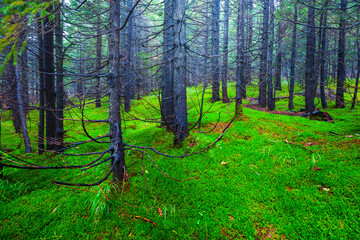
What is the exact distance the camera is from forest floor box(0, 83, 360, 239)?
2348mm

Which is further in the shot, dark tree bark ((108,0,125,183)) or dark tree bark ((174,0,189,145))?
dark tree bark ((174,0,189,145))

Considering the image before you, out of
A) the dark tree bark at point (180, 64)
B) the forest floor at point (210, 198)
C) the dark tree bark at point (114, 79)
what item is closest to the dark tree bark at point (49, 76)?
the forest floor at point (210, 198)

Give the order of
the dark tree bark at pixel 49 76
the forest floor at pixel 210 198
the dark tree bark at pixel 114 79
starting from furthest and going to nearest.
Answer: the dark tree bark at pixel 49 76
the dark tree bark at pixel 114 79
the forest floor at pixel 210 198

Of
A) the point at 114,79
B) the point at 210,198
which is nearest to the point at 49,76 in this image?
the point at 114,79

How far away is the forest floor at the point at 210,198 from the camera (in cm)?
235

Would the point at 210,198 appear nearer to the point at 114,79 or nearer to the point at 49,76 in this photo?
the point at 114,79

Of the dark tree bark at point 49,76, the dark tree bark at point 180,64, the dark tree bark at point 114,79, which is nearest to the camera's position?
the dark tree bark at point 114,79

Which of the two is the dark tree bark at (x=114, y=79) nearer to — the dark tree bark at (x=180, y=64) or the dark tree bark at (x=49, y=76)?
the dark tree bark at (x=180, y=64)

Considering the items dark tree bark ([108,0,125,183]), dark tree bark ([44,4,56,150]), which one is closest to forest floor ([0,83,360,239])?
dark tree bark ([108,0,125,183])

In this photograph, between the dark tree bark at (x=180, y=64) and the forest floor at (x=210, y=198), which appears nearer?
the forest floor at (x=210, y=198)

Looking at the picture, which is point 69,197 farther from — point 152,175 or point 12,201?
point 152,175

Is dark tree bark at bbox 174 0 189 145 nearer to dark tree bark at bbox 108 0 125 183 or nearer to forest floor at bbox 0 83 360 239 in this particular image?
forest floor at bbox 0 83 360 239

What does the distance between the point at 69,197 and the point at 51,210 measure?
1.01 feet

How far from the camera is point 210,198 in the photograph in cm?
286
